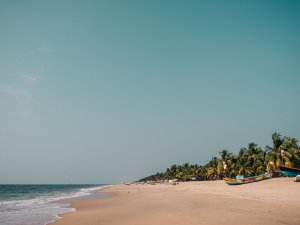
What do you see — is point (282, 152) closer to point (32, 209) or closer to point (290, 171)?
point (290, 171)

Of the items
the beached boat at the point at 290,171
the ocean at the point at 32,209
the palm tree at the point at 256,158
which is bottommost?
the ocean at the point at 32,209

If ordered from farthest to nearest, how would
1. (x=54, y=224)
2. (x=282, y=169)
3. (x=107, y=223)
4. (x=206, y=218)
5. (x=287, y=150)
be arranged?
(x=287, y=150) < (x=282, y=169) < (x=54, y=224) < (x=107, y=223) < (x=206, y=218)

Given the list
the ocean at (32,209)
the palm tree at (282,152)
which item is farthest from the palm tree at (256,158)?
the ocean at (32,209)

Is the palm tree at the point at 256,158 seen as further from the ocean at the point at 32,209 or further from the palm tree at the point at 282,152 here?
the ocean at the point at 32,209

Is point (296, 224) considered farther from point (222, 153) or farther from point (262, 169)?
point (222, 153)

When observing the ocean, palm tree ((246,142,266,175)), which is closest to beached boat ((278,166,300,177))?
palm tree ((246,142,266,175))

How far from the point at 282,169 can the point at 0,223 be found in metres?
41.9

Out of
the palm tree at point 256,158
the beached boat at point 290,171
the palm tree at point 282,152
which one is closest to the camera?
the beached boat at point 290,171

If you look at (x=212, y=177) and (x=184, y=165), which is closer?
(x=212, y=177)

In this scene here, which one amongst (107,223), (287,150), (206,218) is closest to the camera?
(206,218)

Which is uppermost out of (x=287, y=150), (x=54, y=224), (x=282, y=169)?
(x=287, y=150)

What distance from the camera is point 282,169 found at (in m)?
40.6

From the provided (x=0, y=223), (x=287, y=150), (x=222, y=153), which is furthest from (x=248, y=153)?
(x=0, y=223)

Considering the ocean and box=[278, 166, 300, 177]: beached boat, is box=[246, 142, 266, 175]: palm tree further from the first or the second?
the ocean
